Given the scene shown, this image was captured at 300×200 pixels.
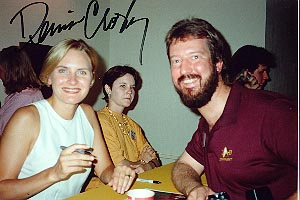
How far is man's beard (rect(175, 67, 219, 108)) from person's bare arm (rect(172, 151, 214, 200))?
1.32 ft

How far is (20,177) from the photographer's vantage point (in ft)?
5.63

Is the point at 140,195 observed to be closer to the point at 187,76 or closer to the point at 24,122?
the point at 187,76

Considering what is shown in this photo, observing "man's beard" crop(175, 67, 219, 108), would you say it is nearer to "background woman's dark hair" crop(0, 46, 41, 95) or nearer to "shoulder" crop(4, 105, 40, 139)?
"shoulder" crop(4, 105, 40, 139)

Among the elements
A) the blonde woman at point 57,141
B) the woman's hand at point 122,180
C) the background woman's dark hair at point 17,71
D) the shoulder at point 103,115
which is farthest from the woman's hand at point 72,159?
the background woman's dark hair at point 17,71

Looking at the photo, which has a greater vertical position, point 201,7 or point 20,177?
point 201,7

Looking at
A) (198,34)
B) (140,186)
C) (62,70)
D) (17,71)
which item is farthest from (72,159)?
(17,71)

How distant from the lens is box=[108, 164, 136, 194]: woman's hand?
5.54 ft

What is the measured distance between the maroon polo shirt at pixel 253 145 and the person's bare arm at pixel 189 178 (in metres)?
0.11

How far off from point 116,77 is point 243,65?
1.27 metres

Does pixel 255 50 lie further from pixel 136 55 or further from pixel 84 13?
pixel 84 13

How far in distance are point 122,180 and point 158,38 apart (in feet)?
8.80

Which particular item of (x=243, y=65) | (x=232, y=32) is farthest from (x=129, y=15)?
(x=243, y=65)

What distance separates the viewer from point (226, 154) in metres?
1.57

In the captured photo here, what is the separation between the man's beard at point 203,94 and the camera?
1648 millimetres
